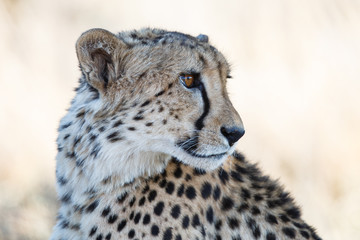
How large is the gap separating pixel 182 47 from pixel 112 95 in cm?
36

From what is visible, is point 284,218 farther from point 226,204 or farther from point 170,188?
point 170,188

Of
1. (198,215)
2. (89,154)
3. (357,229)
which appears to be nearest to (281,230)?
(198,215)

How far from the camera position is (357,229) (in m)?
5.16

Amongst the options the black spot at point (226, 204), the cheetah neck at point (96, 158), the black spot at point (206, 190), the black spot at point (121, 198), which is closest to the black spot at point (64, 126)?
the cheetah neck at point (96, 158)

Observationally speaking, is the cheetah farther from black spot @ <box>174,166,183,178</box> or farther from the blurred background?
the blurred background

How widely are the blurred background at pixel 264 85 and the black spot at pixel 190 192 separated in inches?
85.9

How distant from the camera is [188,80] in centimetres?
285

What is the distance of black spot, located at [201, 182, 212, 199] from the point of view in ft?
9.51

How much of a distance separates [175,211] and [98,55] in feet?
2.30

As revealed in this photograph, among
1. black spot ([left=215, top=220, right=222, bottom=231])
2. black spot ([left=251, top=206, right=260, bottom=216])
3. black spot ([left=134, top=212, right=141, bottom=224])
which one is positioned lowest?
black spot ([left=134, top=212, right=141, bottom=224])

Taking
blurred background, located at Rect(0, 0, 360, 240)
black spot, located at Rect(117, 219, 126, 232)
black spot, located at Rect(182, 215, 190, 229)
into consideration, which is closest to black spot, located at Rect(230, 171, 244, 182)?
black spot, located at Rect(182, 215, 190, 229)

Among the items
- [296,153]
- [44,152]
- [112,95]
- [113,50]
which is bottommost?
[44,152]

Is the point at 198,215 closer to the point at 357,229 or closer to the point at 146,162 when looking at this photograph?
the point at 146,162

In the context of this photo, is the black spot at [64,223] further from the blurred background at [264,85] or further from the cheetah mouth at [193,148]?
the blurred background at [264,85]
